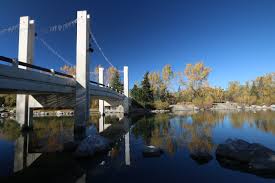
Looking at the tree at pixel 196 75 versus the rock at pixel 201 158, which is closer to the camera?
the rock at pixel 201 158

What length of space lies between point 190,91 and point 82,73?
4343 centimetres

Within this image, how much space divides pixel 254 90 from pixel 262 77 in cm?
486

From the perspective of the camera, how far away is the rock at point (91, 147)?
7.50m

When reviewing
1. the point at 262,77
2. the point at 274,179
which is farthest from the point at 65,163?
the point at 262,77

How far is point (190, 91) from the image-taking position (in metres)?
52.8

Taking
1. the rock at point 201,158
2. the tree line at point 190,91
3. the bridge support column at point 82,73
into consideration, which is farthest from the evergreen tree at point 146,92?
the rock at point 201,158

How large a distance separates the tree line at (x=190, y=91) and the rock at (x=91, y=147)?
110 ft

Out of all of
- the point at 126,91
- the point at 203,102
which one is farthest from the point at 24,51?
the point at 203,102

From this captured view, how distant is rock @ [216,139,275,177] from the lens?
5594 millimetres

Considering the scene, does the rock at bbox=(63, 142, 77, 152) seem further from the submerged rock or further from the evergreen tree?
the evergreen tree

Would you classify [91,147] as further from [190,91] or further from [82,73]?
[190,91]

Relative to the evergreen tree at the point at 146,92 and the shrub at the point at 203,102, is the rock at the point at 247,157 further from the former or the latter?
the shrub at the point at 203,102

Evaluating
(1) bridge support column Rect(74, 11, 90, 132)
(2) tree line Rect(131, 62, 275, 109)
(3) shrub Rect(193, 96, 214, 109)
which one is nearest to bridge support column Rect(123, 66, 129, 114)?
(2) tree line Rect(131, 62, 275, 109)

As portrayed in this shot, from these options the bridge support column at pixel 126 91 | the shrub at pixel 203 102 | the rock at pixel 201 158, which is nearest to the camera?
the rock at pixel 201 158
